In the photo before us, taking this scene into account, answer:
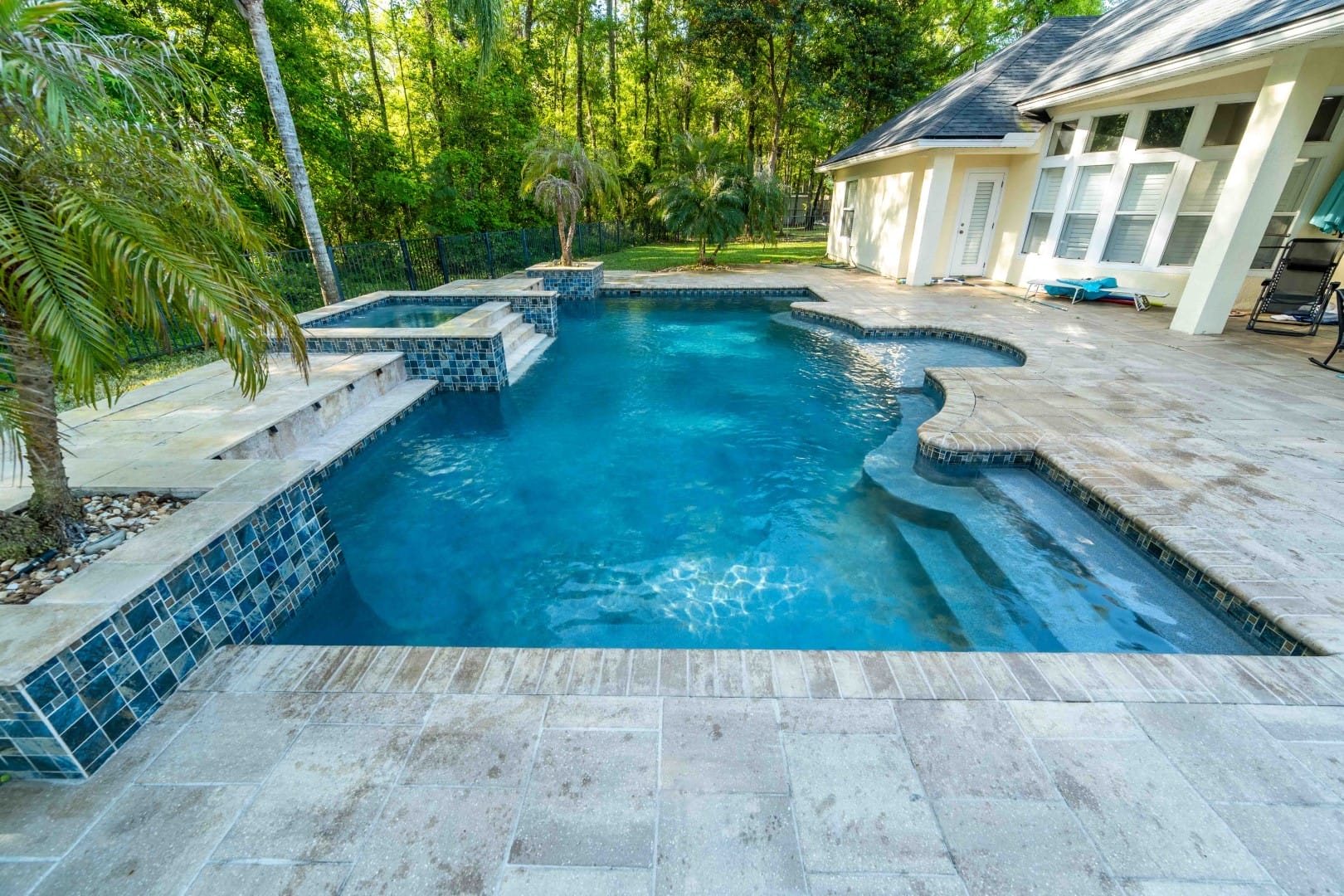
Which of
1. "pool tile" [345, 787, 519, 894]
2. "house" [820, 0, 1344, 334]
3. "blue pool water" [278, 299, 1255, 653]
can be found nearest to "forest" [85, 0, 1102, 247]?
"house" [820, 0, 1344, 334]

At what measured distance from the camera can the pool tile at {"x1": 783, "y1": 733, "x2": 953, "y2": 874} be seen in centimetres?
167

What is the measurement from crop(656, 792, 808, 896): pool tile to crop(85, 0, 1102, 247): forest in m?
10.0

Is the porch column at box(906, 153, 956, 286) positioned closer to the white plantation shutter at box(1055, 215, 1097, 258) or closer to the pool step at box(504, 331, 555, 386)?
the white plantation shutter at box(1055, 215, 1097, 258)

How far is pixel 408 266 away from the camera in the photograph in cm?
1141

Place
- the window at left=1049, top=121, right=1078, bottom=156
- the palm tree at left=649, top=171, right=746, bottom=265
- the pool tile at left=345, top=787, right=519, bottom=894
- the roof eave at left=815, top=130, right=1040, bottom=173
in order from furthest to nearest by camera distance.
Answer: the palm tree at left=649, top=171, right=746, bottom=265, the roof eave at left=815, top=130, right=1040, bottom=173, the window at left=1049, top=121, right=1078, bottom=156, the pool tile at left=345, top=787, right=519, bottom=894

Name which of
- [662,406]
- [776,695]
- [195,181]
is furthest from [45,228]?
[662,406]

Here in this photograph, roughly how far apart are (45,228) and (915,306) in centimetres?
1118

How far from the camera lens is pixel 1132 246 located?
9617 mm

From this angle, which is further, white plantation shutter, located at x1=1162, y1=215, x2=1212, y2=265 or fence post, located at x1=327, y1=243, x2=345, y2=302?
fence post, located at x1=327, y1=243, x2=345, y2=302

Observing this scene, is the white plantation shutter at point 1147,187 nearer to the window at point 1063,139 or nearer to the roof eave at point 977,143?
the window at point 1063,139

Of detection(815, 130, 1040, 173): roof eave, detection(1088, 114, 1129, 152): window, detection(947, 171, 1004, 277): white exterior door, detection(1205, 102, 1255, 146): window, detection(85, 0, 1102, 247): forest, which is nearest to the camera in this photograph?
detection(1205, 102, 1255, 146): window

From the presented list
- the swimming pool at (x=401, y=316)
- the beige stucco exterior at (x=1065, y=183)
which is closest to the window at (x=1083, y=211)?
the beige stucco exterior at (x=1065, y=183)

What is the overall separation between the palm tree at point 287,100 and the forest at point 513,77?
74 mm

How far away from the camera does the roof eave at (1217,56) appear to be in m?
5.34
